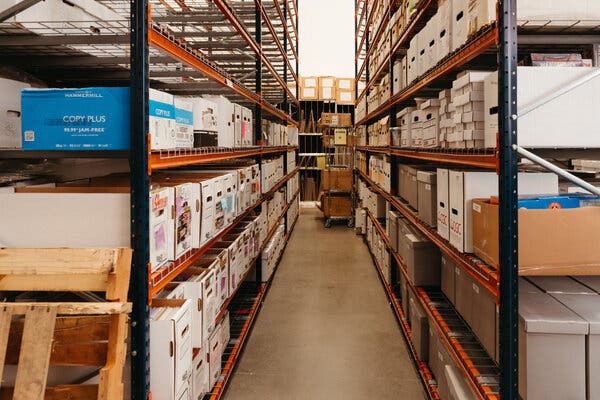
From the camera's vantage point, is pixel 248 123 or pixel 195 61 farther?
pixel 248 123

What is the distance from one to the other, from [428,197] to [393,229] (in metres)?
1.40

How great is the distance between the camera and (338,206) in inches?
352

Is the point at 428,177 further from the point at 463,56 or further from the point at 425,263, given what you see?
the point at 463,56

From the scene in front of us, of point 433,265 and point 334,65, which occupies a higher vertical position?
point 334,65

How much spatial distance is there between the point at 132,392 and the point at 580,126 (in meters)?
1.89

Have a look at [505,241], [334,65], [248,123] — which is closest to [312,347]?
[248,123]

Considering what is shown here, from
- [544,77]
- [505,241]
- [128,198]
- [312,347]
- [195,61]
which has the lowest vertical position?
[312,347]

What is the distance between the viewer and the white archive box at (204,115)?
2.48 metres

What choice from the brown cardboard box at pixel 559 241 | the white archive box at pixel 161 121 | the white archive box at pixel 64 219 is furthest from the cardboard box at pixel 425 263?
the white archive box at pixel 64 219

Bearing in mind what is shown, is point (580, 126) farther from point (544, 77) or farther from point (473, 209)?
point (473, 209)

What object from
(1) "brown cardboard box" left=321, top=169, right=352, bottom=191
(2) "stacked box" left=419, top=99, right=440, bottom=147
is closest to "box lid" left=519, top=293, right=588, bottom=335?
(2) "stacked box" left=419, top=99, right=440, bottom=147

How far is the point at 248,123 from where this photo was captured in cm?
395

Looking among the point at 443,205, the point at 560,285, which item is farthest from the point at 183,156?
the point at 560,285

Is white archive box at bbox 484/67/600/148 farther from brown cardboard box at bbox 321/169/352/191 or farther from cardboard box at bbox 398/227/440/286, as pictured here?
brown cardboard box at bbox 321/169/352/191
